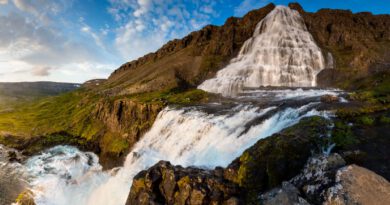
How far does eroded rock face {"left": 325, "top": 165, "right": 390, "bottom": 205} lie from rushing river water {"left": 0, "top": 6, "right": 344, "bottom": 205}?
1195cm

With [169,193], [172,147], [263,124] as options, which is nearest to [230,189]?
[169,193]

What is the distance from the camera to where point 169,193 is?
18.6 m

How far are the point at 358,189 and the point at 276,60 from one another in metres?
62.0

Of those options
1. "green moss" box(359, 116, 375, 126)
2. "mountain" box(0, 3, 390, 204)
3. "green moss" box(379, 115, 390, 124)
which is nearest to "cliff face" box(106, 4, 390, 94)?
"mountain" box(0, 3, 390, 204)

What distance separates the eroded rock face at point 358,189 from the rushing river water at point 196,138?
12.0 m

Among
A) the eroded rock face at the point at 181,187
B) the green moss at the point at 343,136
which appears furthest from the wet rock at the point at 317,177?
the green moss at the point at 343,136

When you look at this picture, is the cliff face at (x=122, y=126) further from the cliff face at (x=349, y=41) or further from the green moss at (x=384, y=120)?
the cliff face at (x=349, y=41)

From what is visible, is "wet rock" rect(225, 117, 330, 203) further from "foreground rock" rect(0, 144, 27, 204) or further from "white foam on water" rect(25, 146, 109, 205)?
"foreground rock" rect(0, 144, 27, 204)

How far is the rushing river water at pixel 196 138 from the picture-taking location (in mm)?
27578

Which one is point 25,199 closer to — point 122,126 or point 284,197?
point 122,126

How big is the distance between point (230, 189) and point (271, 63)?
2319 inches

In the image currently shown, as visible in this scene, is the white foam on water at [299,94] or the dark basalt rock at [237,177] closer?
the dark basalt rock at [237,177]

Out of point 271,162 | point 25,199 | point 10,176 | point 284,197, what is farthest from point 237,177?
point 10,176

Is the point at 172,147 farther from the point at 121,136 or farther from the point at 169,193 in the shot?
the point at 121,136
